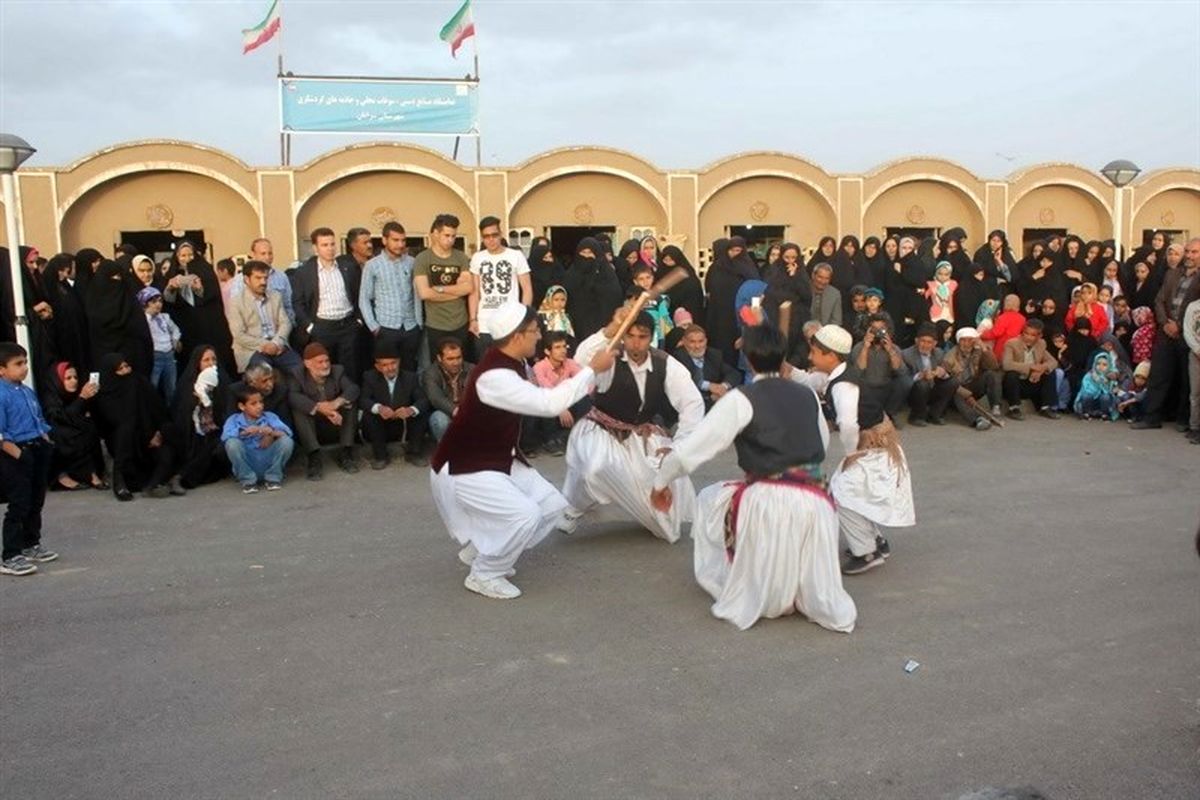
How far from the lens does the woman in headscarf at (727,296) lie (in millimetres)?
11102

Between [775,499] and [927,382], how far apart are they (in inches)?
237

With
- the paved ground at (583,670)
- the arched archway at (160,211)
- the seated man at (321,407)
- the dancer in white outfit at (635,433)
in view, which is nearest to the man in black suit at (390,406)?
the seated man at (321,407)

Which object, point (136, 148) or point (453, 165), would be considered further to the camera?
point (453, 165)

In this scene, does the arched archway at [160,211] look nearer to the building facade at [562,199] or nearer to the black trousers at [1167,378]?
the building facade at [562,199]

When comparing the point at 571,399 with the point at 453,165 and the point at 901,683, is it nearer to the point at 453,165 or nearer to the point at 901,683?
the point at 901,683

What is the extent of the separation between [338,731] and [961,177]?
1896 cm

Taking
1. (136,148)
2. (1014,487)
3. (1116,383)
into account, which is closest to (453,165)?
(136,148)

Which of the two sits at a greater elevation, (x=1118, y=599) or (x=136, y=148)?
(x=136, y=148)

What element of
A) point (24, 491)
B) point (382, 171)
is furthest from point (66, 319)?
point (382, 171)

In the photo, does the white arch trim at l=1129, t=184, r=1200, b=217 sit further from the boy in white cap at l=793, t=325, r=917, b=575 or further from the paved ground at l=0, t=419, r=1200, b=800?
the boy in white cap at l=793, t=325, r=917, b=575

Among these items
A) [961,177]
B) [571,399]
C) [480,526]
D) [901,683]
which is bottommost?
[901,683]

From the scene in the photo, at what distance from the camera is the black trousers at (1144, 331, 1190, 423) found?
32.8 feet

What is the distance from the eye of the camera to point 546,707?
156 inches

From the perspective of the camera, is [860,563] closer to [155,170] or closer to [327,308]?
[327,308]
